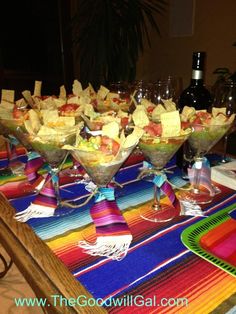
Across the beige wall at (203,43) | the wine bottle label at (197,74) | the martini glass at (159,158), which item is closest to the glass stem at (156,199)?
the martini glass at (159,158)

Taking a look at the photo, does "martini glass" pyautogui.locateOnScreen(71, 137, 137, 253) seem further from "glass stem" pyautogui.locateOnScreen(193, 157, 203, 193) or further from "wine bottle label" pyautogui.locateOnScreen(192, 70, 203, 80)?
"wine bottle label" pyautogui.locateOnScreen(192, 70, 203, 80)

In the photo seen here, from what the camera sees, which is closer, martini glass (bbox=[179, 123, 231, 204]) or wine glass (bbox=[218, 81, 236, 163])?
martini glass (bbox=[179, 123, 231, 204])

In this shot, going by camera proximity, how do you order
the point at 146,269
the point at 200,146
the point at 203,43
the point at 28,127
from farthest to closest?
the point at 203,43 < the point at 200,146 < the point at 28,127 < the point at 146,269

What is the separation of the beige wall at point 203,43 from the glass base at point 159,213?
2439 mm

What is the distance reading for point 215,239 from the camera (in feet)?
2.46

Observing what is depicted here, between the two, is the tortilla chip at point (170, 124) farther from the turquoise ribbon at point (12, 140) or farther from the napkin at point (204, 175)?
the turquoise ribbon at point (12, 140)

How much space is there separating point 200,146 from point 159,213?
267 millimetres

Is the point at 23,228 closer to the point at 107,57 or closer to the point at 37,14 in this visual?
the point at 107,57

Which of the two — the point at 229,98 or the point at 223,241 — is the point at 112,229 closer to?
the point at 223,241

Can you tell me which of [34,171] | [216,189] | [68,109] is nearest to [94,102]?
[68,109]

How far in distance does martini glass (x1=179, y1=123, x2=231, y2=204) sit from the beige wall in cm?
225

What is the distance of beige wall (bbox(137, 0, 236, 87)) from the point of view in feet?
9.39

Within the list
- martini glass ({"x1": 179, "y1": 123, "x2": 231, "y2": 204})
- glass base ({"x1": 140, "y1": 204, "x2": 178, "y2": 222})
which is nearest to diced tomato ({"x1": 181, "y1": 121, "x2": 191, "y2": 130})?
martini glass ({"x1": 179, "y1": 123, "x2": 231, "y2": 204})

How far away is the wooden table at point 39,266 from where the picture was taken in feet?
1.88
